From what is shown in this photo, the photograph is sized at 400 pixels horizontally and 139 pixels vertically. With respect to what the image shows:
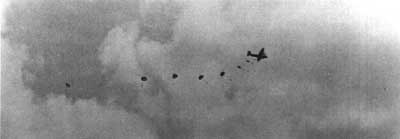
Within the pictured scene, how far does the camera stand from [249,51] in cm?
11606

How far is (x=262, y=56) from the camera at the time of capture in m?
116

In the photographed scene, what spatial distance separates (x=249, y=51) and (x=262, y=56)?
4450mm
